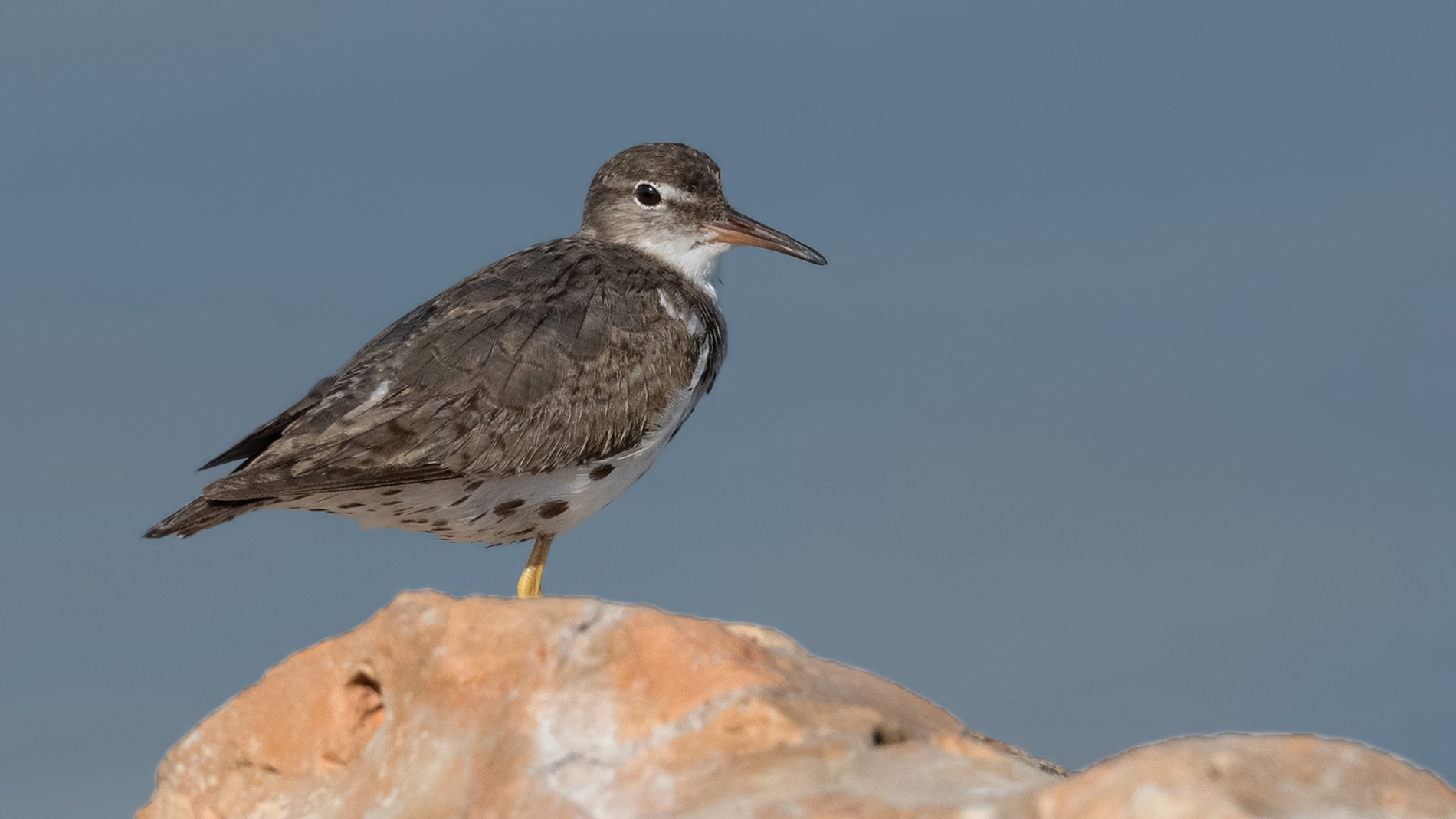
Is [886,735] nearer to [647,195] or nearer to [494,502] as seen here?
[494,502]

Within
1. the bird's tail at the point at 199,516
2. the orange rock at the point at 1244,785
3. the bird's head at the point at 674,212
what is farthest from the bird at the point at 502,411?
the orange rock at the point at 1244,785

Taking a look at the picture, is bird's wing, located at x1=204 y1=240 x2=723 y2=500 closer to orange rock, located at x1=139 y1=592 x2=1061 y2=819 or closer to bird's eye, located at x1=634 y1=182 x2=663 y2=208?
bird's eye, located at x1=634 y1=182 x2=663 y2=208

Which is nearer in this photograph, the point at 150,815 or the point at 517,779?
the point at 517,779

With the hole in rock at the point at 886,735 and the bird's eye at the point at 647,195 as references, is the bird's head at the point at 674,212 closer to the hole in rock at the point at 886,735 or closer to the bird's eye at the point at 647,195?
the bird's eye at the point at 647,195

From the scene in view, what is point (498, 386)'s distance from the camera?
10.8 meters

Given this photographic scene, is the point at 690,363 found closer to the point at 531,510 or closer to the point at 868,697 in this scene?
the point at 531,510

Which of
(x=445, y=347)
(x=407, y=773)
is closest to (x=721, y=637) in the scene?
(x=407, y=773)

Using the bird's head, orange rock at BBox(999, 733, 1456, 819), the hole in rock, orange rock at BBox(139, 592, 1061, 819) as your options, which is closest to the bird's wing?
the bird's head

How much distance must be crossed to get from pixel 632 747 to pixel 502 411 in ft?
14.7

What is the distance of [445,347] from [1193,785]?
284 inches

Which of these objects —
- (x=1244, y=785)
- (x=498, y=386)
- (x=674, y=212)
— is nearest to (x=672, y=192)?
(x=674, y=212)

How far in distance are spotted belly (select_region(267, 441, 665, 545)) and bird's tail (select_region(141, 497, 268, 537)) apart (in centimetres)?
31

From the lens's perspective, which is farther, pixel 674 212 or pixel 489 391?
pixel 674 212

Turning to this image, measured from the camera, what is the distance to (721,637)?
7.11 meters
